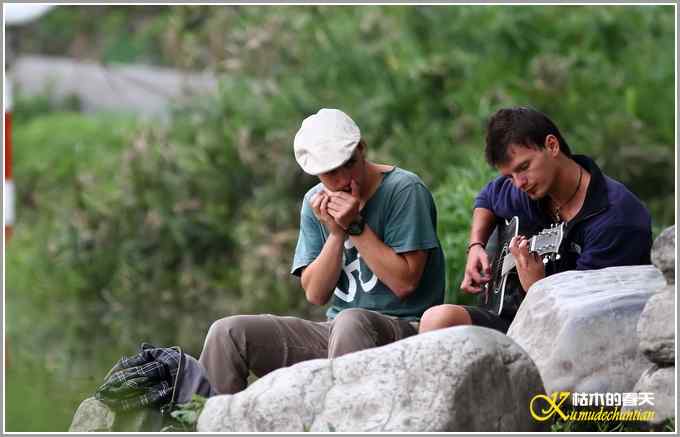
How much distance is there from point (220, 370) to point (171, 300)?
20.7ft

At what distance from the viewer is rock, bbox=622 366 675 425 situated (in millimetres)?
3859

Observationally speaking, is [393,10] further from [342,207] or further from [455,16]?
[342,207]

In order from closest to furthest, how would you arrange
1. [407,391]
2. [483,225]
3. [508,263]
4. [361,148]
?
[407,391], [361,148], [508,263], [483,225]

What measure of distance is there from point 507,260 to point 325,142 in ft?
3.24

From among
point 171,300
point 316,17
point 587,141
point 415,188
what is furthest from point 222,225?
point 415,188

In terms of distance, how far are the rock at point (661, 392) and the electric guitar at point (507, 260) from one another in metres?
0.66

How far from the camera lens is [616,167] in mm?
9398

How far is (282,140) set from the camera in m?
10.1

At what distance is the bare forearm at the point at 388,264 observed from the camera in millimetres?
4297

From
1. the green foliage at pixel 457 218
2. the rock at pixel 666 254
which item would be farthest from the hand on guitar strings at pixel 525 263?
the green foliage at pixel 457 218

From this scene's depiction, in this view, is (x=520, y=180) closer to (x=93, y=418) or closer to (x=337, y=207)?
(x=337, y=207)

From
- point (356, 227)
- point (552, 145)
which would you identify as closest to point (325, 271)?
point (356, 227)

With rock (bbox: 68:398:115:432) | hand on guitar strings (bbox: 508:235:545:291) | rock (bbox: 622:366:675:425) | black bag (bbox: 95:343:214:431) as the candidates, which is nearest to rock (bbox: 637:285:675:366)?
rock (bbox: 622:366:675:425)

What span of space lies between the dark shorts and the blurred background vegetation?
4.31 m
